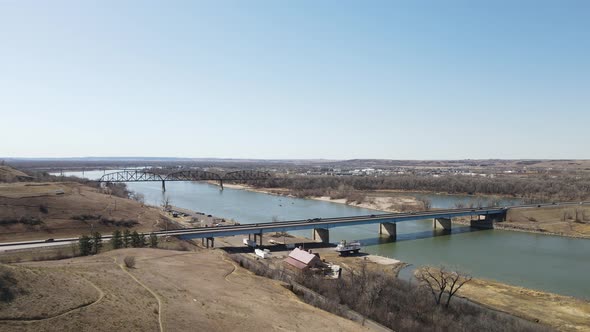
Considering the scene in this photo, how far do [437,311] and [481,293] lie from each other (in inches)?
276

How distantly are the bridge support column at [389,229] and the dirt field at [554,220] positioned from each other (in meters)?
18.2

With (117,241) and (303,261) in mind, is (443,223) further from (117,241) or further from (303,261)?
(117,241)

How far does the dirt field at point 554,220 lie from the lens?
51.8 metres

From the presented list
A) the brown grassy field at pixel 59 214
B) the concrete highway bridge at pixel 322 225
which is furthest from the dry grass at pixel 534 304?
the brown grassy field at pixel 59 214

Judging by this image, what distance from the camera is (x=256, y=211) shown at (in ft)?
235

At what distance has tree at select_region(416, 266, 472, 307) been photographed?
23.5m

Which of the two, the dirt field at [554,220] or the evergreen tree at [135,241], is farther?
the dirt field at [554,220]

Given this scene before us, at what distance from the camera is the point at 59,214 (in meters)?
45.8

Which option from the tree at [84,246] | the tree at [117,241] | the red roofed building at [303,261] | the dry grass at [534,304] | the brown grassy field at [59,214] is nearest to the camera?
the dry grass at [534,304]

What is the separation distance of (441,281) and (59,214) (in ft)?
130

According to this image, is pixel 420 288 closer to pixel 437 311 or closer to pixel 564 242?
pixel 437 311

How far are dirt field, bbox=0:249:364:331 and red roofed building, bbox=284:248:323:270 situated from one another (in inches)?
190

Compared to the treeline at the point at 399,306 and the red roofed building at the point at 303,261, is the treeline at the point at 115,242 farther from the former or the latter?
the red roofed building at the point at 303,261

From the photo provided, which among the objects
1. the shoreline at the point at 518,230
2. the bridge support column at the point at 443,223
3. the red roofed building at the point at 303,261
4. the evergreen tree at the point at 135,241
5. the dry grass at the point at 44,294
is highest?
the dry grass at the point at 44,294
